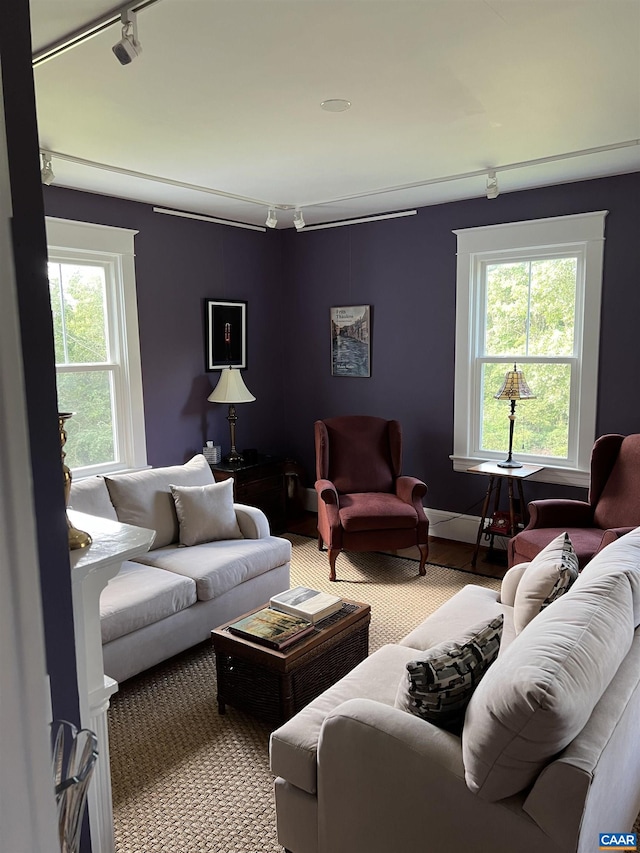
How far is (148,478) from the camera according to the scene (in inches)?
141

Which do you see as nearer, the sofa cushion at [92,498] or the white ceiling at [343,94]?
the white ceiling at [343,94]

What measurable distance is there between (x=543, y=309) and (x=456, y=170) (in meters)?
1.21

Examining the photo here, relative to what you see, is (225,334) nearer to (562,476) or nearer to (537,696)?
(562,476)

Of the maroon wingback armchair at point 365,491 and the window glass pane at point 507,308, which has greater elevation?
the window glass pane at point 507,308

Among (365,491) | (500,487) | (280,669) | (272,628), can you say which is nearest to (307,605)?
(272,628)

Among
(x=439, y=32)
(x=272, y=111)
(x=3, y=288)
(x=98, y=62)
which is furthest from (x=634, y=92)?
(x=3, y=288)

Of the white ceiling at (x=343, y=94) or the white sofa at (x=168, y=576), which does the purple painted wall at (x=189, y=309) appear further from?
the white sofa at (x=168, y=576)

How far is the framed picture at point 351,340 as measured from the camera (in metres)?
5.05

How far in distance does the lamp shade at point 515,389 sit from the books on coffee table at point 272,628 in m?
2.19

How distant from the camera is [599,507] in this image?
362 cm

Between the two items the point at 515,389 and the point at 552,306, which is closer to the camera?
the point at 515,389

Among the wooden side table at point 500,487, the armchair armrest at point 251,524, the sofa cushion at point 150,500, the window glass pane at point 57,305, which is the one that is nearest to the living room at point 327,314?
the wooden side table at point 500,487

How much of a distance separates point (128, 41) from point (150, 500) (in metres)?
2.33

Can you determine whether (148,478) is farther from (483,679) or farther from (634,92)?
(634,92)
